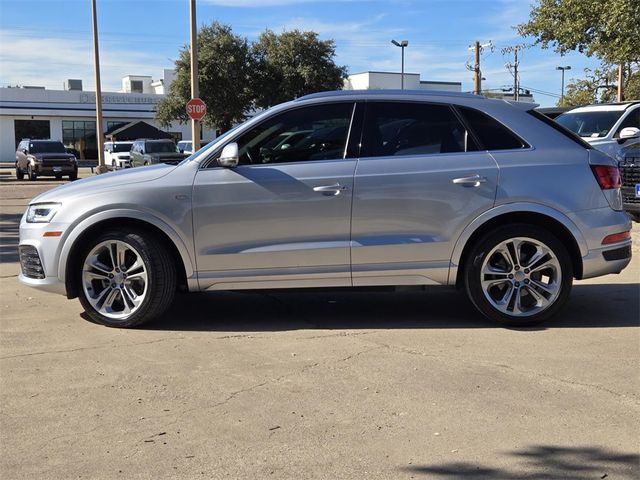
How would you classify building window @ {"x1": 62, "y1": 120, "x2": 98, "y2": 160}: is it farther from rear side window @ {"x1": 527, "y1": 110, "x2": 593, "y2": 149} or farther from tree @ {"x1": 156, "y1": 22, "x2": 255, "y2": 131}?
rear side window @ {"x1": 527, "y1": 110, "x2": 593, "y2": 149}

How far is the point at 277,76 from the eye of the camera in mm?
38688

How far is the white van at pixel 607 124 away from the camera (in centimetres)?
1108

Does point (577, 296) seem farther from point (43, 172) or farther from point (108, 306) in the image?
point (43, 172)

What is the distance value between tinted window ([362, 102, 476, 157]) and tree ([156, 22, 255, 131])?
1270 inches

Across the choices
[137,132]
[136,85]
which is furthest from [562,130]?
[136,85]

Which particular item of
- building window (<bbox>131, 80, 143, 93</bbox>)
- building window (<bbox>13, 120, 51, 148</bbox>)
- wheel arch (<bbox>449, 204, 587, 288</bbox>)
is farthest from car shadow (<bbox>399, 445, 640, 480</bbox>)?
building window (<bbox>131, 80, 143, 93</bbox>)

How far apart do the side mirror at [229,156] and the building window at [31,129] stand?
5400 cm

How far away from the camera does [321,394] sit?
4.05 m

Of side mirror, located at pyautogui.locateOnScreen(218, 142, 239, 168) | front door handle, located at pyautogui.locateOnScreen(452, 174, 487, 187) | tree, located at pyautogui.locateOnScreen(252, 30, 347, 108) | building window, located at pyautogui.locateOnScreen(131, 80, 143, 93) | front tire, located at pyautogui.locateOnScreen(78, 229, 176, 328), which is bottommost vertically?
front tire, located at pyautogui.locateOnScreen(78, 229, 176, 328)

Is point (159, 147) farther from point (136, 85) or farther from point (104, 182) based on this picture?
point (136, 85)

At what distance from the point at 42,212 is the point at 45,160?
2401 cm

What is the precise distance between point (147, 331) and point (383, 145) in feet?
8.15

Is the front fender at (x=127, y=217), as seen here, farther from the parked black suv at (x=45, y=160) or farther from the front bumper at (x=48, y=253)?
the parked black suv at (x=45, y=160)

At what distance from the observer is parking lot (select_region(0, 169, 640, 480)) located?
10.6ft
